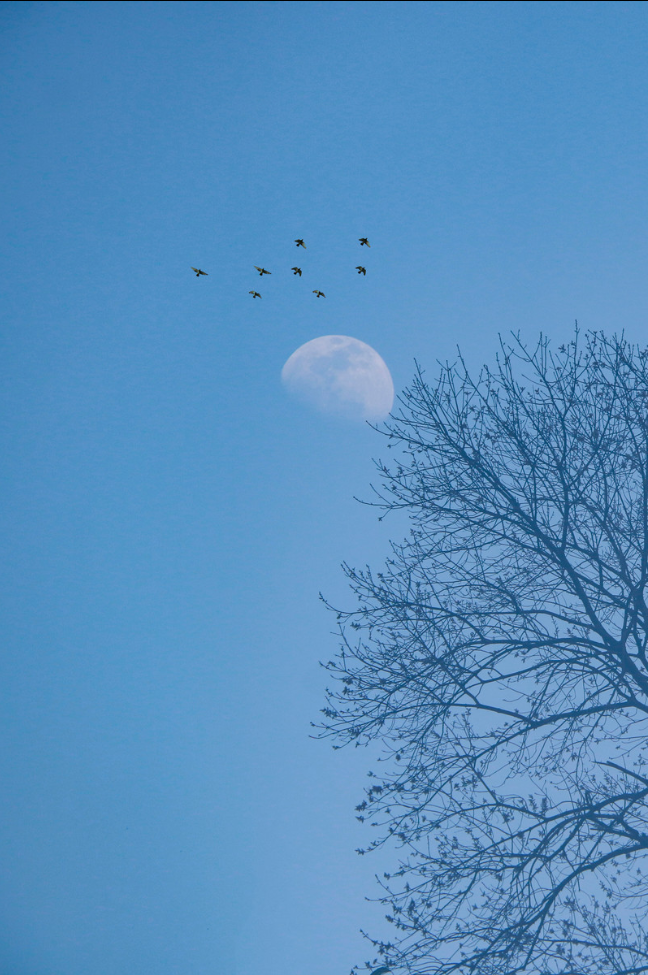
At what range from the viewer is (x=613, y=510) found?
7883 mm

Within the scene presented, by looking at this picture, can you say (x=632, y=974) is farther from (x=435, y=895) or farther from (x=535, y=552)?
(x=535, y=552)

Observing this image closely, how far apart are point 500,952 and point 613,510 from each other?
16.0 feet

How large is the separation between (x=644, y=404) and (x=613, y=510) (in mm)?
1410

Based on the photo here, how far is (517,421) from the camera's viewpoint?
850 cm

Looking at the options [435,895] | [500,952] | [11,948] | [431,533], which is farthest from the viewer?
A: [11,948]

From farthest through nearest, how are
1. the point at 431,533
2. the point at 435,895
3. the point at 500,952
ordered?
the point at 431,533
the point at 435,895
the point at 500,952

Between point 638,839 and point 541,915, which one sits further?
point 638,839

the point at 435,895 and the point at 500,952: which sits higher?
the point at 435,895

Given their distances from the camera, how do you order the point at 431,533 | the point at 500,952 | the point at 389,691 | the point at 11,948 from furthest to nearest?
1. the point at 11,948
2. the point at 431,533
3. the point at 389,691
4. the point at 500,952

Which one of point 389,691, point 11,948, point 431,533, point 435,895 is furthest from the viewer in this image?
point 11,948

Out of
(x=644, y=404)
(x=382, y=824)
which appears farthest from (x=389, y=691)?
(x=644, y=404)

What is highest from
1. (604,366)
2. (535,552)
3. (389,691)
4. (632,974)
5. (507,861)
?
(604,366)

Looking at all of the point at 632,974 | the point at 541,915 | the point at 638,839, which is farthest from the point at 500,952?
the point at 638,839

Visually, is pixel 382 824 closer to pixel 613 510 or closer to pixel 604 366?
pixel 613 510
